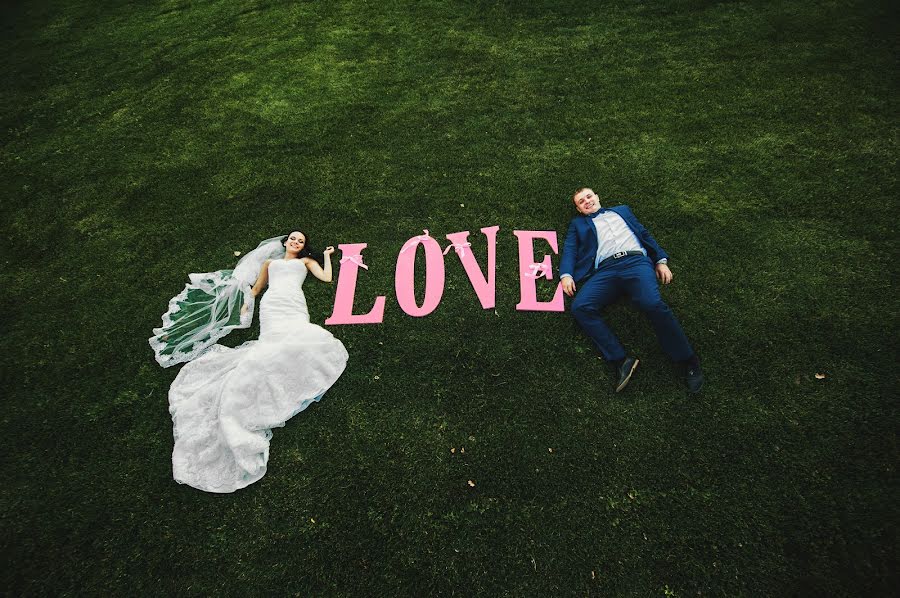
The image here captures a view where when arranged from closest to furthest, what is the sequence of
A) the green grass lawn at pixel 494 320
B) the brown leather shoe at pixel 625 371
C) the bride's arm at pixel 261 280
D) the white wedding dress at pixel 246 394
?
the green grass lawn at pixel 494 320 < the white wedding dress at pixel 246 394 < the brown leather shoe at pixel 625 371 < the bride's arm at pixel 261 280

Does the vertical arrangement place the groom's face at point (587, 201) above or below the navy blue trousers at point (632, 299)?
above

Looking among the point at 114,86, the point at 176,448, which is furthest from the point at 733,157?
the point at 114,86

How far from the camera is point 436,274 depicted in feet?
14.6

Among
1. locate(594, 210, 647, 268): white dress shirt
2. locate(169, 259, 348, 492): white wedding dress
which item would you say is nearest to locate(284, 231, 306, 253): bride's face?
locate(169, 259, 348, 492): white wedding dress

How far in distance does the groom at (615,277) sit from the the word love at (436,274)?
310 millimetres

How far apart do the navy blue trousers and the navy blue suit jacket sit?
0.42 ft

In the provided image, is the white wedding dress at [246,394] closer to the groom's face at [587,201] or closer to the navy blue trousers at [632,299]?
the navy blue trousers at [632,299]

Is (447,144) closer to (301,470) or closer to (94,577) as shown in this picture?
(301,470)

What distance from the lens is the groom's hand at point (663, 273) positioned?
12.7 ft

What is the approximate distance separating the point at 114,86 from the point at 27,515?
25.5 feet

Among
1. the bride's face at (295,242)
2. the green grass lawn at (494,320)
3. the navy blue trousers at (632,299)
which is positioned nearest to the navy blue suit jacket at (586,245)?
the navy blue trousers at (632,299)

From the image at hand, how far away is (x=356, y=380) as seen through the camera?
3.80 meters

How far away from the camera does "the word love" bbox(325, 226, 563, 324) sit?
165 inches

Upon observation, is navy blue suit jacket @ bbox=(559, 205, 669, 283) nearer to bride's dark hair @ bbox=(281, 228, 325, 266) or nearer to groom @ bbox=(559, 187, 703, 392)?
groom @ bbox=(559, 187, 703, 392)
